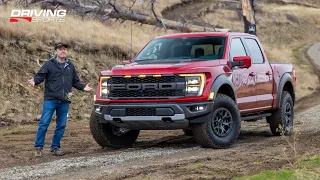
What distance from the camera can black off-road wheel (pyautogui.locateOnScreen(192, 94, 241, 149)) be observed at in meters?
9.49

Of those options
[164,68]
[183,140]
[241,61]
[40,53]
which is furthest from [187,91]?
[40,53]

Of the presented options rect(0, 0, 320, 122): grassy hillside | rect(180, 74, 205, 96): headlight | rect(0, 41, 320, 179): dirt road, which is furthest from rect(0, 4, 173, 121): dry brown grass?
rect(180, 74, 205, 96): headlight

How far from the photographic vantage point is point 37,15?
22047 millimetres

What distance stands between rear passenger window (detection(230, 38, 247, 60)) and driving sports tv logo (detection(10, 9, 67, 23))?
10.1m

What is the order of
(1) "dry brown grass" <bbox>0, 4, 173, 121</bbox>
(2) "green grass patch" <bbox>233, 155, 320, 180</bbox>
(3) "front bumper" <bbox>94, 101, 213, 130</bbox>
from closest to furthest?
(2) "green grass patch" <bbox>233, 155, 320, 180</bbox>, (3) "front bumper" <bbox>94, 101, 213, 130</bbox>, (1) "dry brown grass" <bbox>0, 4, 173, 121</bbox>

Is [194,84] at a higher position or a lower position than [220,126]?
higher

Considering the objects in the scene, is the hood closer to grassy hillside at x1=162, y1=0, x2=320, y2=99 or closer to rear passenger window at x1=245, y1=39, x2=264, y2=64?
rear passenger window at x1=245, y1=39, x2=264, y2=64

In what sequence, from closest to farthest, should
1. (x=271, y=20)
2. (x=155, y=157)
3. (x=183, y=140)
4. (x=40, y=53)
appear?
(x=155, y=157), (x=183, y=140), (x=40, y=53), (x=271, y=20)

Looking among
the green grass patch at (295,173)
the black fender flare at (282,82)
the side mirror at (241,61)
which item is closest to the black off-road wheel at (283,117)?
the black fender flare at (282,82)

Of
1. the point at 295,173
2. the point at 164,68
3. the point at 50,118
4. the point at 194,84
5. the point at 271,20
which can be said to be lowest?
the point at 295,173

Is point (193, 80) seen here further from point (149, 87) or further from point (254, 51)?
point (254, 51)

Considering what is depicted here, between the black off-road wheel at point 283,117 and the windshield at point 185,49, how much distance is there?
7.00 feet

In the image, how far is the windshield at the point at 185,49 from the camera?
34.2 ft

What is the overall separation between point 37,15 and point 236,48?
12.7 metres
